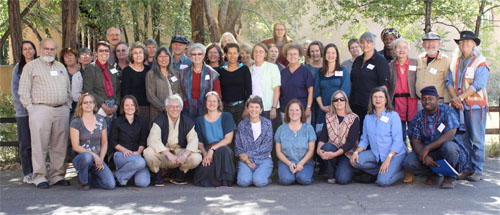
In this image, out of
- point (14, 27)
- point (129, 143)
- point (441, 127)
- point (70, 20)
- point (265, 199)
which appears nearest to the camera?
point (265, 199)

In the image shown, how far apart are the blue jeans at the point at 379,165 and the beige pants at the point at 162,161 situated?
209cm

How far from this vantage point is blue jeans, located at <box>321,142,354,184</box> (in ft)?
21.1

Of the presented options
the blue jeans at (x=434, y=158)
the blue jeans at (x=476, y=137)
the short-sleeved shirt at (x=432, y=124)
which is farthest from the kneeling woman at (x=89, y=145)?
the blue jeans at (x=476, y=137)

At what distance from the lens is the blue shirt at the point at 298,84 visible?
7.16m

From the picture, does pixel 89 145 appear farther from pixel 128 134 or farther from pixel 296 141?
pixel 296 141

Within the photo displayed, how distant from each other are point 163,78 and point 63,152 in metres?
1.68

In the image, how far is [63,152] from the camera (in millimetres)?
6727

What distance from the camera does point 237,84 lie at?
23.3 ft

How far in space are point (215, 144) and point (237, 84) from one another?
95 cm

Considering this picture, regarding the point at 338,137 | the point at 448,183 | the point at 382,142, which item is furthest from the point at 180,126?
the point at 448,183

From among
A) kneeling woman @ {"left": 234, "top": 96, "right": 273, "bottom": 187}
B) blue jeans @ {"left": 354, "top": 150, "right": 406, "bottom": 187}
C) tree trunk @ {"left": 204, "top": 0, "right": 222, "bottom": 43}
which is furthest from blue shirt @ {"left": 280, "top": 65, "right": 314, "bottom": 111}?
tree trunk @ {"left": 204, "top": 0, "right": 222, "bottom": 43}

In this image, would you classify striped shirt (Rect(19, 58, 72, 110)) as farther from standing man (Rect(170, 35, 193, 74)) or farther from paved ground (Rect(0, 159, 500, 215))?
standing man (Rect(170, 35, 193, 74))

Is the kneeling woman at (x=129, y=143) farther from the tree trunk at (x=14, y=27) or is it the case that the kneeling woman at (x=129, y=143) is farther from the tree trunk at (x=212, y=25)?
the tree trunk at (x=212, y=25)

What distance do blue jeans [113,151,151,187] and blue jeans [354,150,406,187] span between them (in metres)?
2.74
